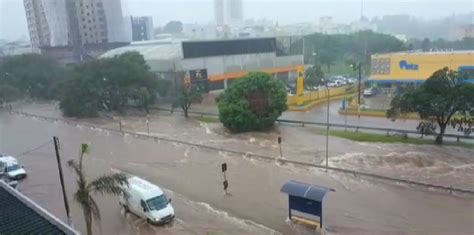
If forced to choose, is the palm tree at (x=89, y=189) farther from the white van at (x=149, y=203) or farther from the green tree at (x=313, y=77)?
the green tree at (x=313, y=77)

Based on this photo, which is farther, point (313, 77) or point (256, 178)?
point (313, 77)

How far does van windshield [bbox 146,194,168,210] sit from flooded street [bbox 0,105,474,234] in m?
0.78

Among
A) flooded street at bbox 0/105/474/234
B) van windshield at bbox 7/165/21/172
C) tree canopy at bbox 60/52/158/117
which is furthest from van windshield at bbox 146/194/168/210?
tree canopy at bbox 60/52/158/117

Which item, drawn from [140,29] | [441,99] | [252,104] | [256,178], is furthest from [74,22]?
[441,99]

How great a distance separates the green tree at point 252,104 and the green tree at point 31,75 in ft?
112

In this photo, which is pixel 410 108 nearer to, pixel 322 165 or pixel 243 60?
pixel 322 165

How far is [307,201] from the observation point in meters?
14.9

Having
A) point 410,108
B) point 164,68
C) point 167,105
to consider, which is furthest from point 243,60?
point 410,108

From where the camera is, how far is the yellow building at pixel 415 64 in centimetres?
3931

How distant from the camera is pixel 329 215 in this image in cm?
1608

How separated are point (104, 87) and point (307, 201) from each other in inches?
1196

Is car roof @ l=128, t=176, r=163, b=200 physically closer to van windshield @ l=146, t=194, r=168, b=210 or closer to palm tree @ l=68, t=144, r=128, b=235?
van windshield @ l=146, t=194, r=168, b=210

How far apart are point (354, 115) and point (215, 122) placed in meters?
12.3

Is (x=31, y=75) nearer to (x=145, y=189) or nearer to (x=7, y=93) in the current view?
(x=7, y=93)
